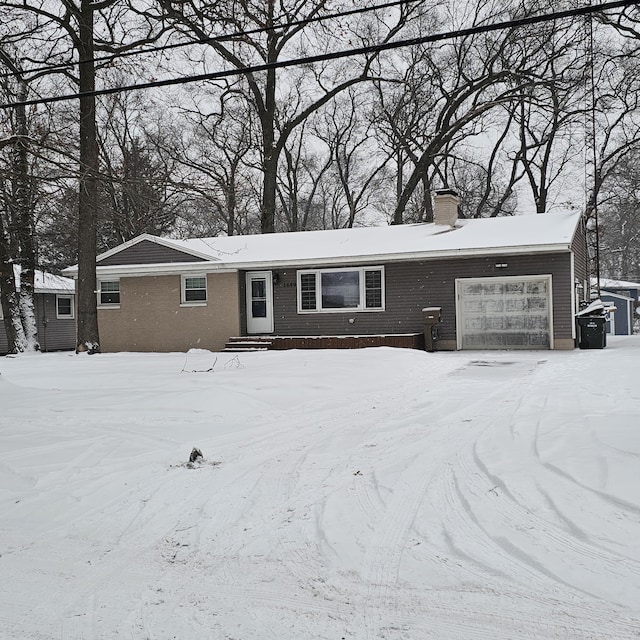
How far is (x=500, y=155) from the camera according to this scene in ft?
108

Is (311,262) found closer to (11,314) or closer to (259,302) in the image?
(259,302)

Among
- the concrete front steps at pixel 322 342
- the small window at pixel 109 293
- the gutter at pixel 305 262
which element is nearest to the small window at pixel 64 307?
the gutter at pixel 305 262

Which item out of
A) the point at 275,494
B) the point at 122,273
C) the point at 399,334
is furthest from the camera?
the point at 122,273

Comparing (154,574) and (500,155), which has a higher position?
(500,155)

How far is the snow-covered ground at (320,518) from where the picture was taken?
2.81 m

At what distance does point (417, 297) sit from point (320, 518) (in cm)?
1391

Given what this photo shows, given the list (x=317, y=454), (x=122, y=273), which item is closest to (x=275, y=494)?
(x=317, y=454)

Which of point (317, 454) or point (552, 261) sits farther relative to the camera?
point (552, 261)

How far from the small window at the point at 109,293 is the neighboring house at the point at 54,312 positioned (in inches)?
247

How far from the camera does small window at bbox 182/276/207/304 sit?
19.0m

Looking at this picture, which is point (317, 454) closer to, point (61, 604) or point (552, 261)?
point (61, 604)

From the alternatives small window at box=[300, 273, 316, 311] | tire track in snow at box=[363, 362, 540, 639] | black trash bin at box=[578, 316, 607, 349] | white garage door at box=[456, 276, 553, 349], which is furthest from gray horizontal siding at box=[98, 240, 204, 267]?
tire track in snow at box=[363, 362, 540, 639]

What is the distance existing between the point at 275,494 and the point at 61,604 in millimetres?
1795

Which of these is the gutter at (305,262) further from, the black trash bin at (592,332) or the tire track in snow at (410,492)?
the tire track in snow at (410,492)
